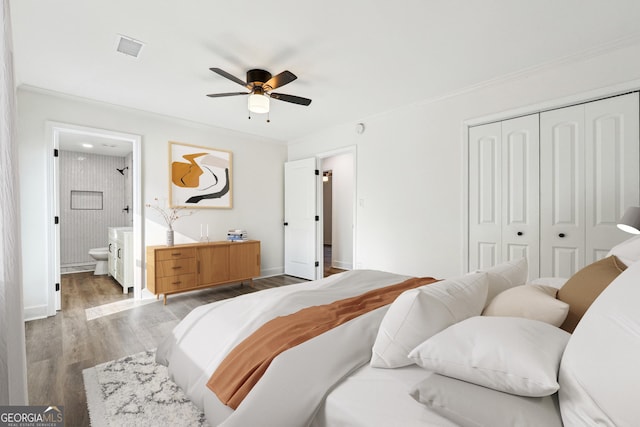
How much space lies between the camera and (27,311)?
3.17 meters

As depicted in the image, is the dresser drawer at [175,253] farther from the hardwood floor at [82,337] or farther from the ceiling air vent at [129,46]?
the ceiling air vent at [129,46]

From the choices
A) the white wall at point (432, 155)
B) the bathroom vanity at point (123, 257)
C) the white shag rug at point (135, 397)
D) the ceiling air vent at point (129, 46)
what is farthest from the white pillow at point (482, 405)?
the bathroom vanity at point (123, 257)

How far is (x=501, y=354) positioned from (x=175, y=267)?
3.83 metres

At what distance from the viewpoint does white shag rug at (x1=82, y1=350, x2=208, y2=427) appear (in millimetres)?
1584

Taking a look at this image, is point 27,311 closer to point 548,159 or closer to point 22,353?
point 22,353

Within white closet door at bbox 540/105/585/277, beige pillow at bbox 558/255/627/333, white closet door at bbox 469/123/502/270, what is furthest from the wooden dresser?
beige pillow at bbox 558/255/627/333

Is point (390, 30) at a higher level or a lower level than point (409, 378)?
higher

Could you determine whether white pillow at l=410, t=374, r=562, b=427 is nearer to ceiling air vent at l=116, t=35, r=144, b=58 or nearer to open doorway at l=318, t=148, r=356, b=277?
ceiling air vent at l=116, t=35, r=144, b=58

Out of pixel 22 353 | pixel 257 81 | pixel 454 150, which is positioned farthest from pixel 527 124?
pixel 22 353

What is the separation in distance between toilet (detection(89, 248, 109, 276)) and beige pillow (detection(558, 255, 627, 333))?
650 centimetres

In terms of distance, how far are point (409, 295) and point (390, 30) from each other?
6.80ft

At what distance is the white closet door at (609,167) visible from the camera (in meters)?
2.39

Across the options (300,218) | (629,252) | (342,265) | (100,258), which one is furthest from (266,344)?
(100,258)

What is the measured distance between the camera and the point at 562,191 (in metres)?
2.71
